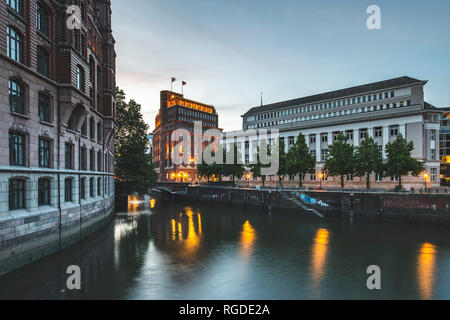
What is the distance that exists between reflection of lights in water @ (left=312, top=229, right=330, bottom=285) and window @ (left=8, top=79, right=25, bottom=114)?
22.8m

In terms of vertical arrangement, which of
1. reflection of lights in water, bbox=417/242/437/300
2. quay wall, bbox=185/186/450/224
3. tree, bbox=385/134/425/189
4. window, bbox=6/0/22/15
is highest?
window, bbox=6/0/22/15

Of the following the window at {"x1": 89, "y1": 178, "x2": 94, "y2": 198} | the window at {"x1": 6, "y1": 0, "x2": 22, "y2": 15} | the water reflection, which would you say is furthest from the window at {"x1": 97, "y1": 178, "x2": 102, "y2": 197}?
the water reflection

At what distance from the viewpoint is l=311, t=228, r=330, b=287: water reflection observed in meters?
20.8

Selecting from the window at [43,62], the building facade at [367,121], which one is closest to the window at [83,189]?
the window at [43,62]

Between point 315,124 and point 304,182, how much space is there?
652 inches

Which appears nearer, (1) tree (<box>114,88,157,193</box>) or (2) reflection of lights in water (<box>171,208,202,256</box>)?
(2) reflection of lights in water (<box>171,208,202,256</box>)

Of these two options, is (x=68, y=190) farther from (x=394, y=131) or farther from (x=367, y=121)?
(x=394, y=131)

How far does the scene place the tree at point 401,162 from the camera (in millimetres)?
53594

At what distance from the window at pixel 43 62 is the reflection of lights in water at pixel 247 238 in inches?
882

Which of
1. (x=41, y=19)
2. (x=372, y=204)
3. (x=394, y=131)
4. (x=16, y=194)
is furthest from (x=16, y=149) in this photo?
(x=394, y=131)

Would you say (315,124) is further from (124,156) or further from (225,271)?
(225,271)

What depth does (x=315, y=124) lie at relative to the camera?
84.1 metres

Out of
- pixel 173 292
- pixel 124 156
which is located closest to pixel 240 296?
pixel 173 292

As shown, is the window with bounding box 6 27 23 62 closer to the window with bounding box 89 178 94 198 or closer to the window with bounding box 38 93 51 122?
the window with bounding box 38 93 51 122
